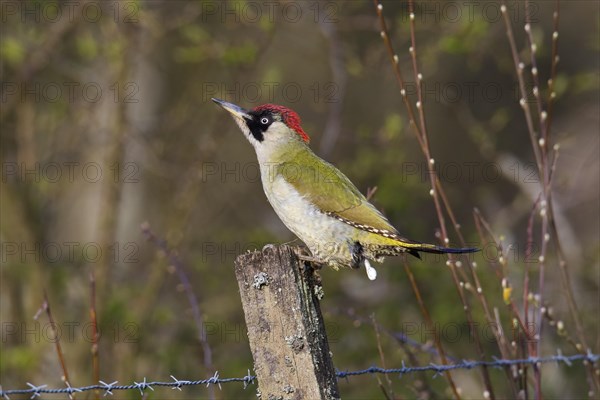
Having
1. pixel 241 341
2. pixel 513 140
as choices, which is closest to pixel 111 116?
pixel 241 341

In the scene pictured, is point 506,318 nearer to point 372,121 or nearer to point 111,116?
point 111,116

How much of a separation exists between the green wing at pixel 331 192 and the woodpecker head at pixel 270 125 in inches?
12.1

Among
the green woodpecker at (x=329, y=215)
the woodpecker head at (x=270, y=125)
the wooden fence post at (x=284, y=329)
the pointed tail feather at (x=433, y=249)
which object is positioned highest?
the woodpecker head at (x=270, y=125)

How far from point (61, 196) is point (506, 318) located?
463cm

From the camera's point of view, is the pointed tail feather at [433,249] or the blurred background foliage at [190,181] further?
the blurred background foliage at [190,181]

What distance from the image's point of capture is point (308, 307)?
3271mm

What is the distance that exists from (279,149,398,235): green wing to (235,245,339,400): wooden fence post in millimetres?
1130

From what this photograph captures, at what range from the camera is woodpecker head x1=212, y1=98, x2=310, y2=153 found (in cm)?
512

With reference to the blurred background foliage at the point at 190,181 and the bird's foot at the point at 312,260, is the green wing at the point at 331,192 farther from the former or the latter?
the blurred background foliage at the point at 190,181

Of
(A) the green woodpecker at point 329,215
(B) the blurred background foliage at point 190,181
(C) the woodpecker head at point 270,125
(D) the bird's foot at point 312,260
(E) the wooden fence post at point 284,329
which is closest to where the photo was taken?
(E) the wooden fence post at point 284,329

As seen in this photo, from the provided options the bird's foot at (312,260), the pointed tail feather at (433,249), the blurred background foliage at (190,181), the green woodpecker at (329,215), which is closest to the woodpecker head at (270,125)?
the green woodpecker at (329,215)

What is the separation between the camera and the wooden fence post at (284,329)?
3176mm

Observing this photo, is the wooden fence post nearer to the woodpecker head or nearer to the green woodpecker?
the green woodpecker

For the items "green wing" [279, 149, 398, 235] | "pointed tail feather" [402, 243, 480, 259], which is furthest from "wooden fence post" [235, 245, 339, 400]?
"green wing" [279, 149, 398, 235]
